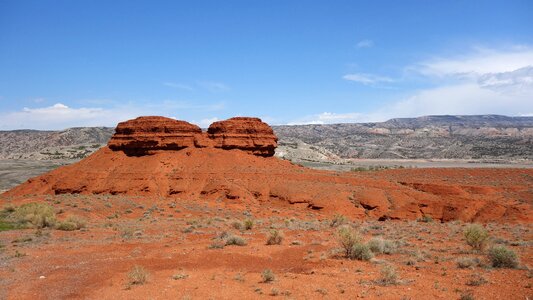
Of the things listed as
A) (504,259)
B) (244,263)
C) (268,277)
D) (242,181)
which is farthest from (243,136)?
(504,259)

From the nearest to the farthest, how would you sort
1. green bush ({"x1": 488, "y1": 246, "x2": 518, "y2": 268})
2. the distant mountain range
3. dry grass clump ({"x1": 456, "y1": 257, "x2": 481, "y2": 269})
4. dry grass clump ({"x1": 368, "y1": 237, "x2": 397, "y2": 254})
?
green bush ({"x1": 488, "y1": 246, "x2": 518, "y2": 268})
dry grass clump ({"x1": 456, "y1": 257, "x2": 481, "y2": 269})
dry grass clump ({"x1": 368, "y1": 237, "x2": 397, "y2": 254})
the distant mountain range

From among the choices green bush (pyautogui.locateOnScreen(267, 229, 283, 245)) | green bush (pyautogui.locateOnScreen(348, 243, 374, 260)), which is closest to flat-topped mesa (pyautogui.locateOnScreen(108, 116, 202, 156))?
green bush (pyautogui.locateOnScreen(267, 229, 283, 245))

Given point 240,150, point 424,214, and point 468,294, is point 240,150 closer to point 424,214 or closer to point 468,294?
point 424,214

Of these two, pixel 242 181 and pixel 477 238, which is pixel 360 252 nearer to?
pixel 477 238

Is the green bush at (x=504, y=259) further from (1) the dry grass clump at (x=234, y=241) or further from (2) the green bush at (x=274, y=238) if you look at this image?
(1) the dry grass clump at (x=234, y=241)

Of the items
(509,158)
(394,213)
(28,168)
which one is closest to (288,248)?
(394,213)

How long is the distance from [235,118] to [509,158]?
91.2 meters

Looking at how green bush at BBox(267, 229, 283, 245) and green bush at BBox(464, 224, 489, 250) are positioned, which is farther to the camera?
green bush at BBox(267, 229, 283, 245)

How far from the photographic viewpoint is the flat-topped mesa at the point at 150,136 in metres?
38.2

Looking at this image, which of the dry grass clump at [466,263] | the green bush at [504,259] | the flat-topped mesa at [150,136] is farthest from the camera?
the flat-topped mesa at [150,136]

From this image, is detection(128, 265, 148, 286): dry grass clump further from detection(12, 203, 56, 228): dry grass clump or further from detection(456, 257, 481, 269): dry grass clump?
detection(12, 203, 56, 228): dry grass clump

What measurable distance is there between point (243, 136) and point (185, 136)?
5339mm

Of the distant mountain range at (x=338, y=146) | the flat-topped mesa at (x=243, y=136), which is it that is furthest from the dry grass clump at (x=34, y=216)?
the distant mountain range at (x=338, y=146)

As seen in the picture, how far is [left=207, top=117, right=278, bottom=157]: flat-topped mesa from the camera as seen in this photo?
129ft
